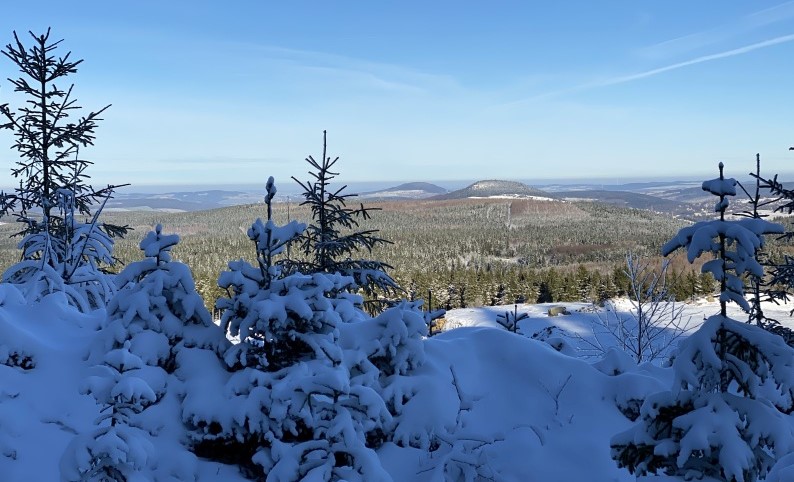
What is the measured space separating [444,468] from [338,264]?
6.40 m

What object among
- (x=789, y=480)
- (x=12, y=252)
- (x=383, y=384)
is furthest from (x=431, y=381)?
(x=12, y=252)

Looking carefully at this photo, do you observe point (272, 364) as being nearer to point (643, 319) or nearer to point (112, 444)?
point (112, 444)

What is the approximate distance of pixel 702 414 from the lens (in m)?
3.87

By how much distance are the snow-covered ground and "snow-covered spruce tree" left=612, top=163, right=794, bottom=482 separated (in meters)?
1.38

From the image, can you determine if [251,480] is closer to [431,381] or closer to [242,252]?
[431,381]

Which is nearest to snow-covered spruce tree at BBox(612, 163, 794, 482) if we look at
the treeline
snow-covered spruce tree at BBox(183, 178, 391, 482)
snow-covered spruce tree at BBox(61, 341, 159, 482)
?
snow-covered spruce tree at BBox(183, 178, 391, 482)

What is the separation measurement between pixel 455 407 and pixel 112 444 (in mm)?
3429

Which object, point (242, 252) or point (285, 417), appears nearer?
point (285, 417)

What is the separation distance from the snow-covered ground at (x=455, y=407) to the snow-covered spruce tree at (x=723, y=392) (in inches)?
54.2

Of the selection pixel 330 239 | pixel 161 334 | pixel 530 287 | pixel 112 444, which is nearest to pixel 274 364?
pixel 161 334

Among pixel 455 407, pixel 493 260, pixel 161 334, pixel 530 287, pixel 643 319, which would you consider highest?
pixel 161 334

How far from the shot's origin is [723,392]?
4.02 metres

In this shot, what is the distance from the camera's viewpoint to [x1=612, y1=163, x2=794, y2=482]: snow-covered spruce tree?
12.2ft

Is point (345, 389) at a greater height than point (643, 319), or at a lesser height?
greater
